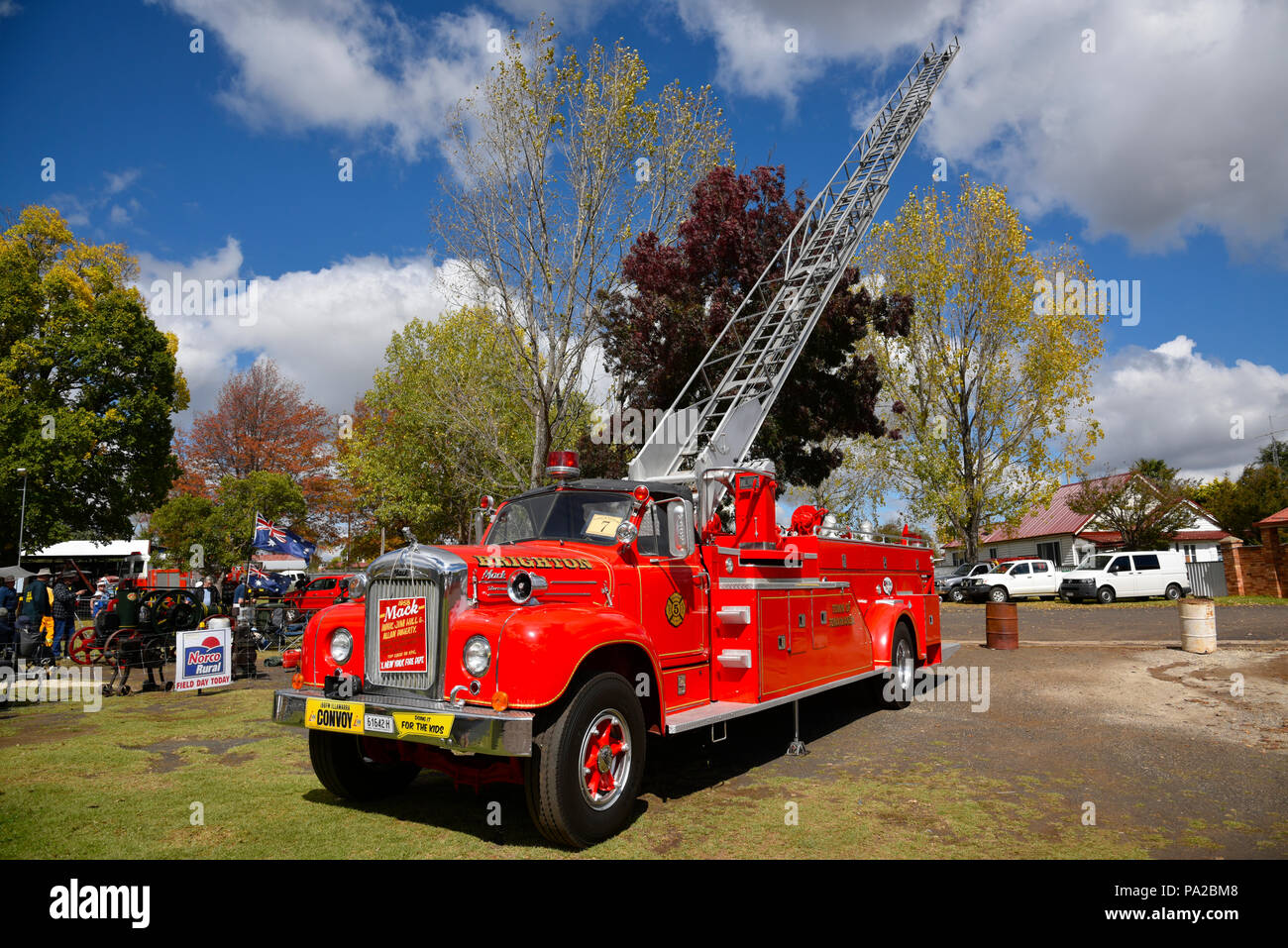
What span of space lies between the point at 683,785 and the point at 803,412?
Result: 40.3ft

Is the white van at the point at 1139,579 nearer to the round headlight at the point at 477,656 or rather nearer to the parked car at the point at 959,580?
the parked car at the point at 959,580

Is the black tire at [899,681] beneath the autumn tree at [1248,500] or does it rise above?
beneath

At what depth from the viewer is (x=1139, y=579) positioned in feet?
89.9

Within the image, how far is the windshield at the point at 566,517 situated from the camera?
20.1ft

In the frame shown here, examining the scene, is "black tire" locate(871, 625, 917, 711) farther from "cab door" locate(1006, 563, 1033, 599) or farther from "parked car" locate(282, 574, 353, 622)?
"cab door" locate(1006, 563, 1033, 599)

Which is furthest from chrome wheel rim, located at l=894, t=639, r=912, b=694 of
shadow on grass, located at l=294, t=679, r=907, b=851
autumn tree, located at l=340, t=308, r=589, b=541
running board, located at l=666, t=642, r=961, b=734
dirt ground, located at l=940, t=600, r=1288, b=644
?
autumn tree, located at l=340, t=308, r=589, b=541

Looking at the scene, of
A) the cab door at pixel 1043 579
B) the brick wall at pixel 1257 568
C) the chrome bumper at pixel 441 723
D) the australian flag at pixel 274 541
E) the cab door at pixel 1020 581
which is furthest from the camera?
the cab door at pixel 1020 581

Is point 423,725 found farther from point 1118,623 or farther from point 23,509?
point 23,509

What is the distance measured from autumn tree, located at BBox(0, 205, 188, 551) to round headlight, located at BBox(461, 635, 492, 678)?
26.5 metres

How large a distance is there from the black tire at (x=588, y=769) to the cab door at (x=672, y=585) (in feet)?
2.75

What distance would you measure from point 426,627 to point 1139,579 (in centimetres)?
2945

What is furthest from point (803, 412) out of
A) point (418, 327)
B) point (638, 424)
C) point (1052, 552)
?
point (1052, 552)

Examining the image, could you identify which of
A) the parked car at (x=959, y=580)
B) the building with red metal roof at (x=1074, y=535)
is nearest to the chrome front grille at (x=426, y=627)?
the parked car at (x=959, y=580)

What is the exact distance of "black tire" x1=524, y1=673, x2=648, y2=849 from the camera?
4.59 meters
